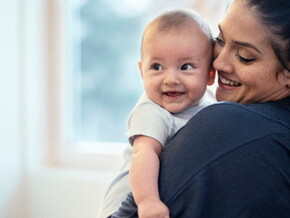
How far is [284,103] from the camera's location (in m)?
0.96

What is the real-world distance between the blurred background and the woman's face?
86cm

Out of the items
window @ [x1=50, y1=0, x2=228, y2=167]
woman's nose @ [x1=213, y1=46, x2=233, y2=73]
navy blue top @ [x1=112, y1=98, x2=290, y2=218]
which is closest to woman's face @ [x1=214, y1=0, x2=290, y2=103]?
woman's nose @ [x1=213, y1=46, x2=233, y2=73]

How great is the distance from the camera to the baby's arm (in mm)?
858

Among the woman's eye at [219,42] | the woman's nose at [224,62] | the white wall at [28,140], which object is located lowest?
the white wall at [28,140]

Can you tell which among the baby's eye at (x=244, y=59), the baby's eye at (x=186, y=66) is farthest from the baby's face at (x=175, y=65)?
the baby's eye at (x=244, y=59)

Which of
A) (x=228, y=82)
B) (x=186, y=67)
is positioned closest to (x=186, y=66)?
(x=186, y=67)

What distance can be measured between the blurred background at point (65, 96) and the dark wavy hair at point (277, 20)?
36.2 inches

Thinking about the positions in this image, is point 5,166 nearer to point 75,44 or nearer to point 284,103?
point 75,44

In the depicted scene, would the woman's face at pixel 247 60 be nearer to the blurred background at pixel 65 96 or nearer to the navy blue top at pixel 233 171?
the navy blue top at pixel 233 171

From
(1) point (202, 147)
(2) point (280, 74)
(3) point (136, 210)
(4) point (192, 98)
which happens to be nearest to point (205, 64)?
(4) point (192, 98)

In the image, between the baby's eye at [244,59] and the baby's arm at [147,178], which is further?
the baby's eye at [244,59]

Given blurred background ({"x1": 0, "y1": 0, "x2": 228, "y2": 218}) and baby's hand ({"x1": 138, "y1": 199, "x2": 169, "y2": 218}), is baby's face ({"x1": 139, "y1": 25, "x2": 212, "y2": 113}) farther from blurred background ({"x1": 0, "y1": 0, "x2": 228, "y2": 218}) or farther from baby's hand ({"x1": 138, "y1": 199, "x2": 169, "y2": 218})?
blurred background ({"x1": 0, "y1": 0, "x2": 228, "y2": 218})

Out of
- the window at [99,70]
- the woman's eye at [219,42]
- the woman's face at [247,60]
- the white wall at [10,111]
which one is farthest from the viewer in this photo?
the window at [99,70]

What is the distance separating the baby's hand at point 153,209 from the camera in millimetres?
849
